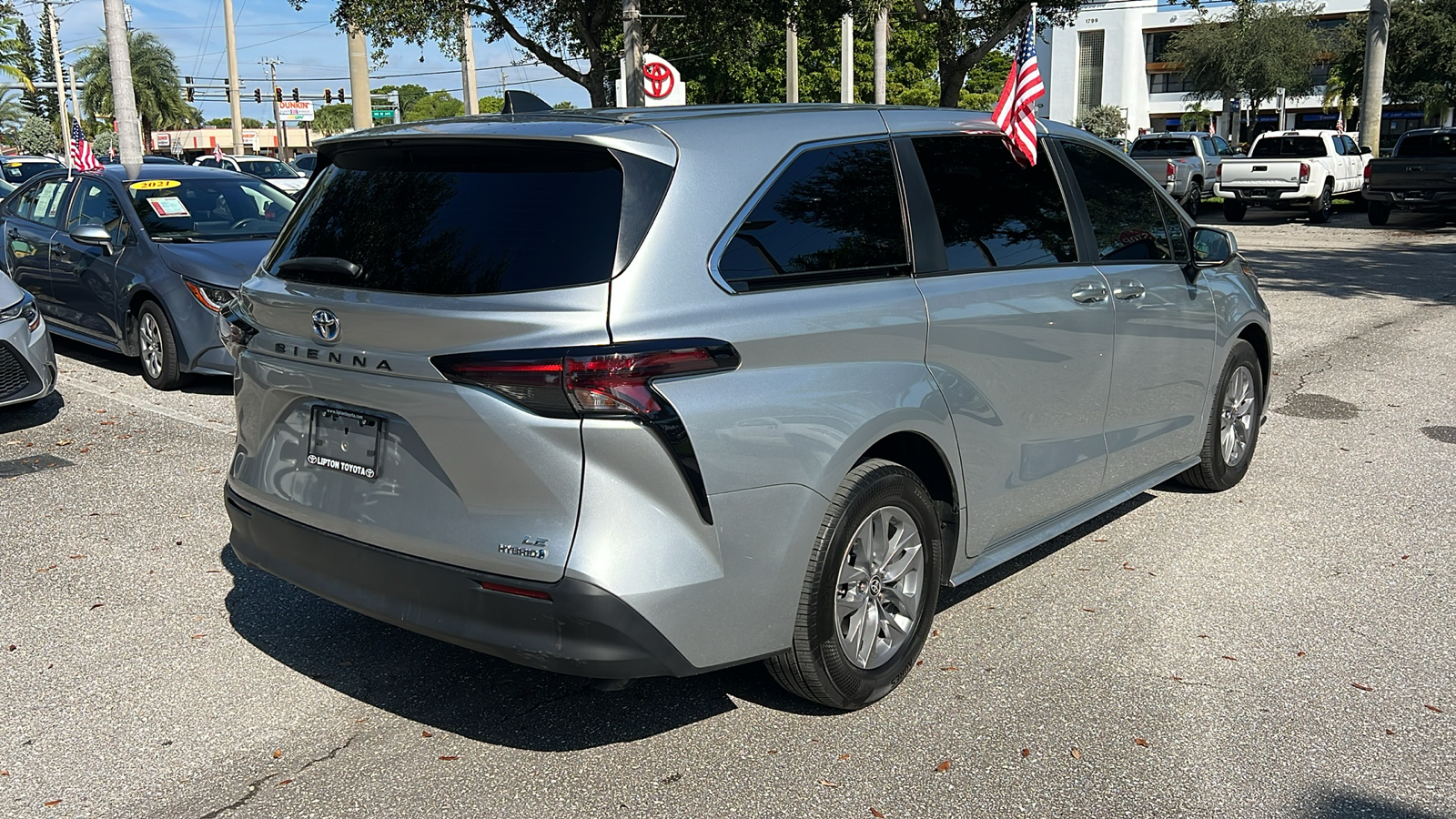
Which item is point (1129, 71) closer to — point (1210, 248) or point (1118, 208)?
point (1210, 248)

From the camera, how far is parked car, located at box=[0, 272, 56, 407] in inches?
304

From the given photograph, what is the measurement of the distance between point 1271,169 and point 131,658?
25.6m

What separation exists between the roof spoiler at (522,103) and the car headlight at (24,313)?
5146mm

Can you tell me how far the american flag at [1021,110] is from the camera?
4613 mm

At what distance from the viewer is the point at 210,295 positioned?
8781 millimetres

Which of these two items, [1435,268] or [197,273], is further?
[1435,268]

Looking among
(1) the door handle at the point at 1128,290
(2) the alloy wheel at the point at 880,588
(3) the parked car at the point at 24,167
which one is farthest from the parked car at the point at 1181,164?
(3) the parked car at the point at 24,167

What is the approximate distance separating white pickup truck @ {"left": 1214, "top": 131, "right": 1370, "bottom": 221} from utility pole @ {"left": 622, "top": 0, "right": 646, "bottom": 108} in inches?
507

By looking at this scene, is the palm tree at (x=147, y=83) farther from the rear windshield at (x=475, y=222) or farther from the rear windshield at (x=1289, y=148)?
the rear windshield at (x=475, y=222)

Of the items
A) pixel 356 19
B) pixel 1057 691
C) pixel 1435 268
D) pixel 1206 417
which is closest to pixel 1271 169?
pixel 1435 268

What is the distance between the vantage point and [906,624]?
4.01 meters

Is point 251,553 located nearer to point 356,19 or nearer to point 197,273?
point 197,273

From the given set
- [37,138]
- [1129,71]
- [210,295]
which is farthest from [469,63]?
[37,138]

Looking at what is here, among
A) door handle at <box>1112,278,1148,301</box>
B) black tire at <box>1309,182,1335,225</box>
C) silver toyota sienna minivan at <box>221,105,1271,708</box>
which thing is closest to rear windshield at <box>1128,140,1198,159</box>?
black tire at <box>1309,182,1335,225</box>
